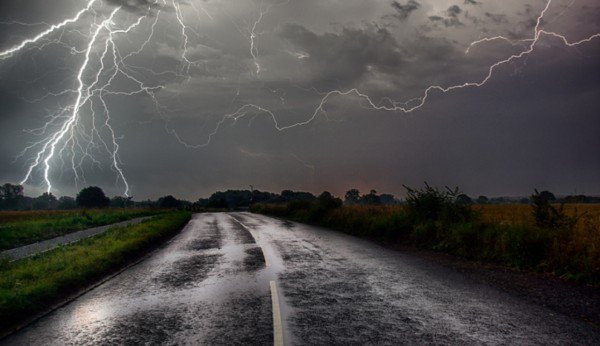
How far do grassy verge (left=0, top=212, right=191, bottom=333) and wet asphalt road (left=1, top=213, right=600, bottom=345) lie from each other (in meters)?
0.56

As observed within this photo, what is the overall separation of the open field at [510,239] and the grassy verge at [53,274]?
1027 cm

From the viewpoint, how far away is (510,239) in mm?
11234

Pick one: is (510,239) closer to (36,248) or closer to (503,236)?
(503,236)

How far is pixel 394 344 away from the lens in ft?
15.7

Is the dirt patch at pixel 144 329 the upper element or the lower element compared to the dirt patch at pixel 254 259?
lower

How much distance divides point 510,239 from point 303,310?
7.57m

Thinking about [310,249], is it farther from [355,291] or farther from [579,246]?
[579,246]

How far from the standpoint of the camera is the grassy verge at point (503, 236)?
9266mm

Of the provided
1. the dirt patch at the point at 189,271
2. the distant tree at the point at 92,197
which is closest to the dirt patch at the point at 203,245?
the dirt patch at the point at 189,271

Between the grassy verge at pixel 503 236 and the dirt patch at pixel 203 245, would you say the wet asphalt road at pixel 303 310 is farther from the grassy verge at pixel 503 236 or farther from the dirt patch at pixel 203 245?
the dirt patch at pixel 203 245

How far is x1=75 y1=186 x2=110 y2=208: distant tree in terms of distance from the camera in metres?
106

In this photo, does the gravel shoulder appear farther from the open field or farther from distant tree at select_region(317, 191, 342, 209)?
distant tree at select_region(317, 191, 342, 209)

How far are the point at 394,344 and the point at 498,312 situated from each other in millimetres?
2432

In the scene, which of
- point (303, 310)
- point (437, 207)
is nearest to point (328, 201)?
point (437, 207)
